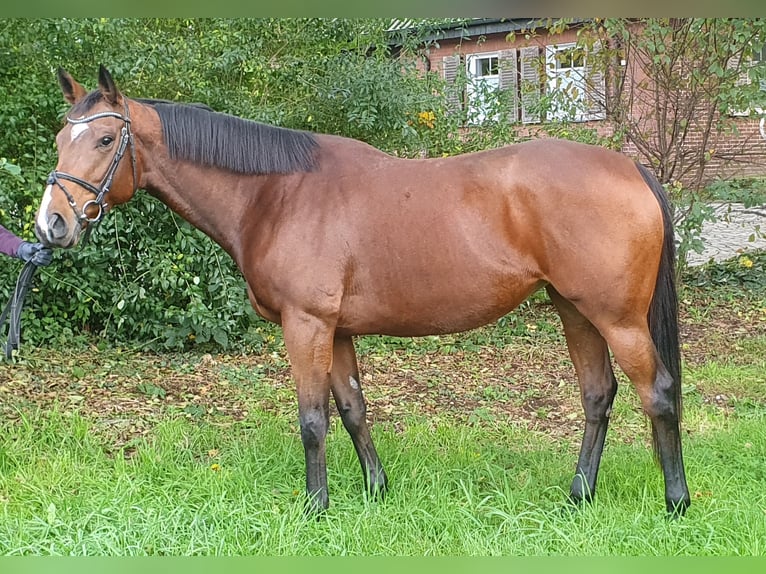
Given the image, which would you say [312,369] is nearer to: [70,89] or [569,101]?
[70,89]

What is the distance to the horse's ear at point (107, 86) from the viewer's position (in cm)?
297

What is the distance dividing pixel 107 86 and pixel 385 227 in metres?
1.49

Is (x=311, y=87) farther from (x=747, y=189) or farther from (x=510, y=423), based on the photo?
(x=747, y=189)

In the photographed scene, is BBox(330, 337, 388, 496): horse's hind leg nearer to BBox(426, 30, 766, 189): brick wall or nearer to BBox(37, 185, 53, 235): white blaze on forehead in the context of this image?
BBox(37, 185, 53, 235): white blaze on forehead

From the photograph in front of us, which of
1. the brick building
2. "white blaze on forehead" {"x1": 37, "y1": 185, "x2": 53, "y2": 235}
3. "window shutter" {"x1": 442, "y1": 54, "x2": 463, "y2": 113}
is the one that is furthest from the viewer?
"window shutter" {"x1": 442, "y1": 54, "x2": 463, "y2": 113}

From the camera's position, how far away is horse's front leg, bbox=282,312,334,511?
3.21m

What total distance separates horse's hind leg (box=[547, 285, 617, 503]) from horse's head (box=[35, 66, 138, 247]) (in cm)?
235

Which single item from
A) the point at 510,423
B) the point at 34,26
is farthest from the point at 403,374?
the point at 34,26

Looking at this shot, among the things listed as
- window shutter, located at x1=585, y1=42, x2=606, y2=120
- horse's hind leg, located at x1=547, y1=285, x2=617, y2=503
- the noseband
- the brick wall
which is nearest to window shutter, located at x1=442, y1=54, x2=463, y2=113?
the brick wall

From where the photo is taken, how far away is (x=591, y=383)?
3557 mm

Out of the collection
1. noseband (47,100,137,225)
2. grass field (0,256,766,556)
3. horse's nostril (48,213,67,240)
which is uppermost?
noseband (47,100,137,225)

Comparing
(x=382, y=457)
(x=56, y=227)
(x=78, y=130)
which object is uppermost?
(x=78, y=130)

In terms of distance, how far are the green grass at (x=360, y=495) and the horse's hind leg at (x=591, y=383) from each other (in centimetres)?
16

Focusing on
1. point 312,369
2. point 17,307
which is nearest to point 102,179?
point 17,307
